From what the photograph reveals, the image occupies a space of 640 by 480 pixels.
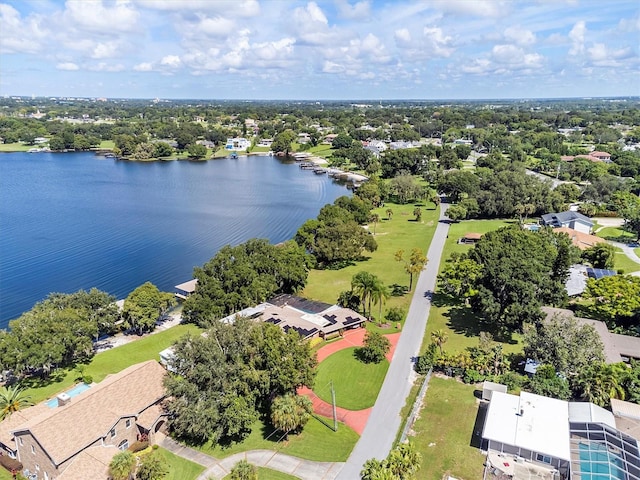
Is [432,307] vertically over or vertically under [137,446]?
under

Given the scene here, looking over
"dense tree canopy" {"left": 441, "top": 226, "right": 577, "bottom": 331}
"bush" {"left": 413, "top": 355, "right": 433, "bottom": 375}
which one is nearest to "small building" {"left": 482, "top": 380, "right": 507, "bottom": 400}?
"bush" {"left": 413, "top": 355, "right": 433, "bottom": 375}

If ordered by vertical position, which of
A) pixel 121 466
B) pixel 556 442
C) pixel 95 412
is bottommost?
pixel 556 442

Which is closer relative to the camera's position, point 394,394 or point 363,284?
point 394,394

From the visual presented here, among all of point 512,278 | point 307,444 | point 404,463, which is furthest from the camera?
point 512,278

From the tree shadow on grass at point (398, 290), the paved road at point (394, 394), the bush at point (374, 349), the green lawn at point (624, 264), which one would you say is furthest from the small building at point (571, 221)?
the bush at point (374, 349)

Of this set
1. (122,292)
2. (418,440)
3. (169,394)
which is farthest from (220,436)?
(122,292)

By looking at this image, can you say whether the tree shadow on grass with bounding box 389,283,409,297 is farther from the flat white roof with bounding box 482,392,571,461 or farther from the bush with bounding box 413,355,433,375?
the flat white roof with bounding box 482,392,571,461

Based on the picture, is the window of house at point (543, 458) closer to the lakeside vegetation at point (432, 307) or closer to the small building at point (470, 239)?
the lakeside vegetation at point (432, 307)

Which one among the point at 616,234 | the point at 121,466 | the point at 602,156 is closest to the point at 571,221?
the point at 616,234

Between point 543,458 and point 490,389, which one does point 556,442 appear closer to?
point 543,458
